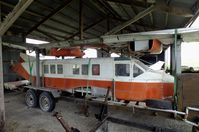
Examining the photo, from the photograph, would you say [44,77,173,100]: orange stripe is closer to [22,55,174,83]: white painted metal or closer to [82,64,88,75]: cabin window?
[22,55,174,83]: white painted metal

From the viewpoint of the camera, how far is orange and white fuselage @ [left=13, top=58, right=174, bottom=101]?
160 inches

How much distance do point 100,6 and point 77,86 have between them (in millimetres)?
3215

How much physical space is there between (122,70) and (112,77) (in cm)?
36

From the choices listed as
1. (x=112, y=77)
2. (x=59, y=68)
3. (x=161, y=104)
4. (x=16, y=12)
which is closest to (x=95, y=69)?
(x=112, y=77)

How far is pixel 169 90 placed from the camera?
408 centimetres

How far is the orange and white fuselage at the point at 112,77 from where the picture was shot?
406 centimetres

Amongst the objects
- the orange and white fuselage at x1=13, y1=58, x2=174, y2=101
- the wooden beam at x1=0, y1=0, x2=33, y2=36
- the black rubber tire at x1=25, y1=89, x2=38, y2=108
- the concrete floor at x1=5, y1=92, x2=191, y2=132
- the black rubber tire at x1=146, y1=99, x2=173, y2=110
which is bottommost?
the concrete floor at x1=5, y1=92, x2=191, y2=132

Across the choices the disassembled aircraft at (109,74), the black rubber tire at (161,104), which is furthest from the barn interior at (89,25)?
the black rubber tire at (161,104)

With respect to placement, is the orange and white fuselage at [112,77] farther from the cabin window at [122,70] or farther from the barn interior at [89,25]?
the barn interior at [89,25]

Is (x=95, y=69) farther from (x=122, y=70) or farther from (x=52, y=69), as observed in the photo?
(x=52, y=69)

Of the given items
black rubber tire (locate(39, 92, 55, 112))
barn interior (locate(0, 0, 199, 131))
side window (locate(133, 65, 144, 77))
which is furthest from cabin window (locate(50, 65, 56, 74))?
side window (locate(133, 65, 144, 77))

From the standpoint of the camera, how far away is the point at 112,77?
4.66 metres

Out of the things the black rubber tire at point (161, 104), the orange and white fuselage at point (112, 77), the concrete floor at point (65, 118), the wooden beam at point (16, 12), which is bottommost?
the concrete floor at point (65, 118)

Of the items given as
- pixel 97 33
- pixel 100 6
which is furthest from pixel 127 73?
pixel 97 33
